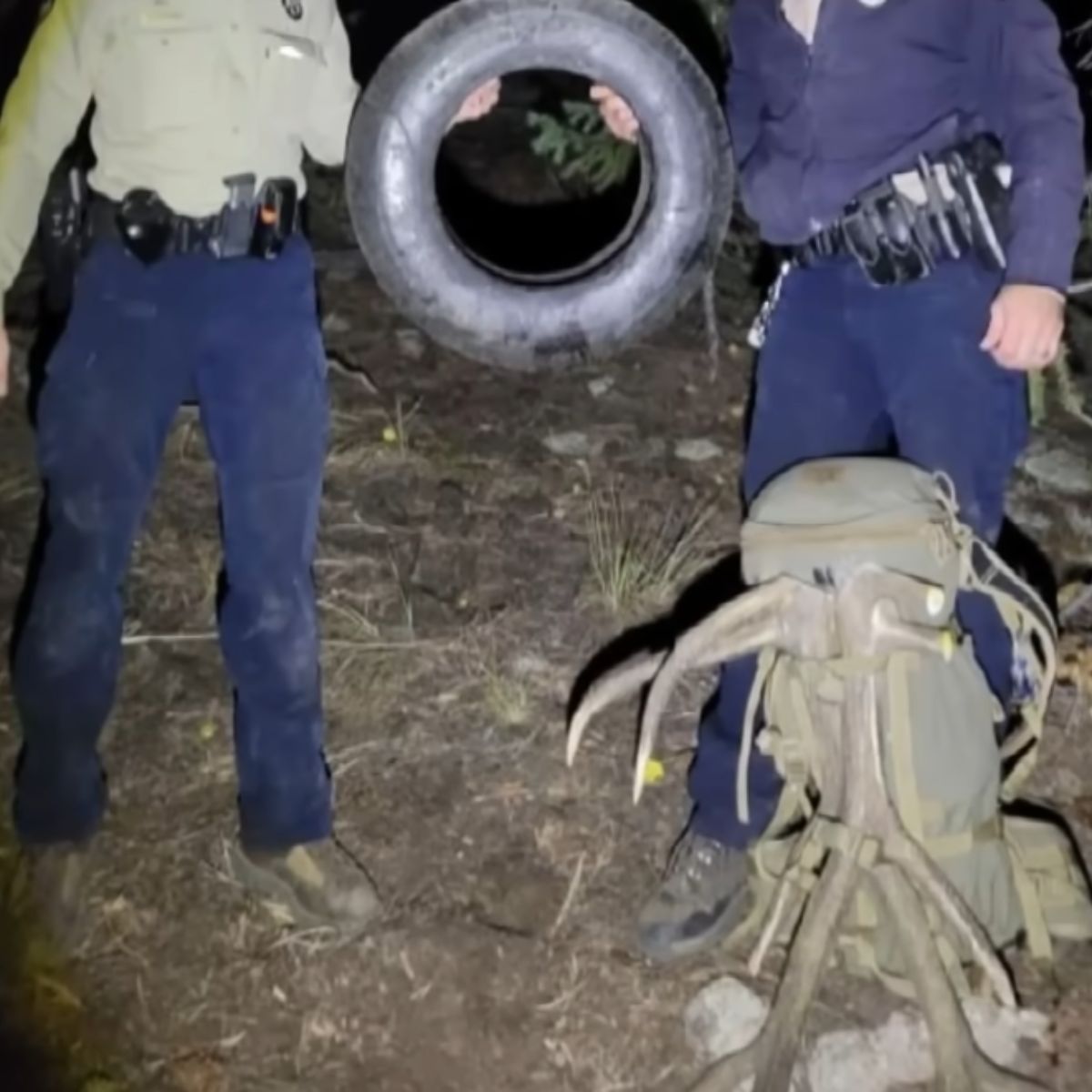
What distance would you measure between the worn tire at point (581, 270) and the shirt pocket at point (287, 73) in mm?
134

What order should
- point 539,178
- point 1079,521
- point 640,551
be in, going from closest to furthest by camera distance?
point 640,551 → point 1079,521 → point 539,178

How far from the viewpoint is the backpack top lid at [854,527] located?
2.74m

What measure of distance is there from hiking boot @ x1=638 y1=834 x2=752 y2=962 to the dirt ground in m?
0.04

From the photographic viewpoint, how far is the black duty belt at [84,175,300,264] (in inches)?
116

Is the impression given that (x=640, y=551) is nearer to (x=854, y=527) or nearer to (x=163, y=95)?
(x=854, y=527)

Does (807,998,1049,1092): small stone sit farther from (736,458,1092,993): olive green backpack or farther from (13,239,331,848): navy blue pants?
(13,239,331,848): navy blue pants

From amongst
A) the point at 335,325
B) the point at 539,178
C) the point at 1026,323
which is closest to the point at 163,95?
the point at 1026,323

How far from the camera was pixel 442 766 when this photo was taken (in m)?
3.83

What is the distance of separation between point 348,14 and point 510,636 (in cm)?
304

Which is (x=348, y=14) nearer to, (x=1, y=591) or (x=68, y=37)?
(x=1, y=591)

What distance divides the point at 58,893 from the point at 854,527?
157cm

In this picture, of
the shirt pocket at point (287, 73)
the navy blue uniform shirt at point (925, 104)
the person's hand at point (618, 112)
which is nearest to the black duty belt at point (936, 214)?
the navy blue uniform shirt at point (925, 104)

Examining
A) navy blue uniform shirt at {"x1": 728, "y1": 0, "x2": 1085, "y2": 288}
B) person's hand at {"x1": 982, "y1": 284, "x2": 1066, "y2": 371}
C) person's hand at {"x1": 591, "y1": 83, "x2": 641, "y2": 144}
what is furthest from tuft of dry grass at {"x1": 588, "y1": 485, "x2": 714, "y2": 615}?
person's hand at {"x1": 982, "y1": 284, "x2": 1066, "y2": 371}

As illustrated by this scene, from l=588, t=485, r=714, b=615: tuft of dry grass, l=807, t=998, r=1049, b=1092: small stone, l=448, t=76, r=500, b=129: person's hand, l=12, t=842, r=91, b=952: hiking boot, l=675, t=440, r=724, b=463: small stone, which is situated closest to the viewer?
l=807, t=998, r=1049, b=1092: small stone
